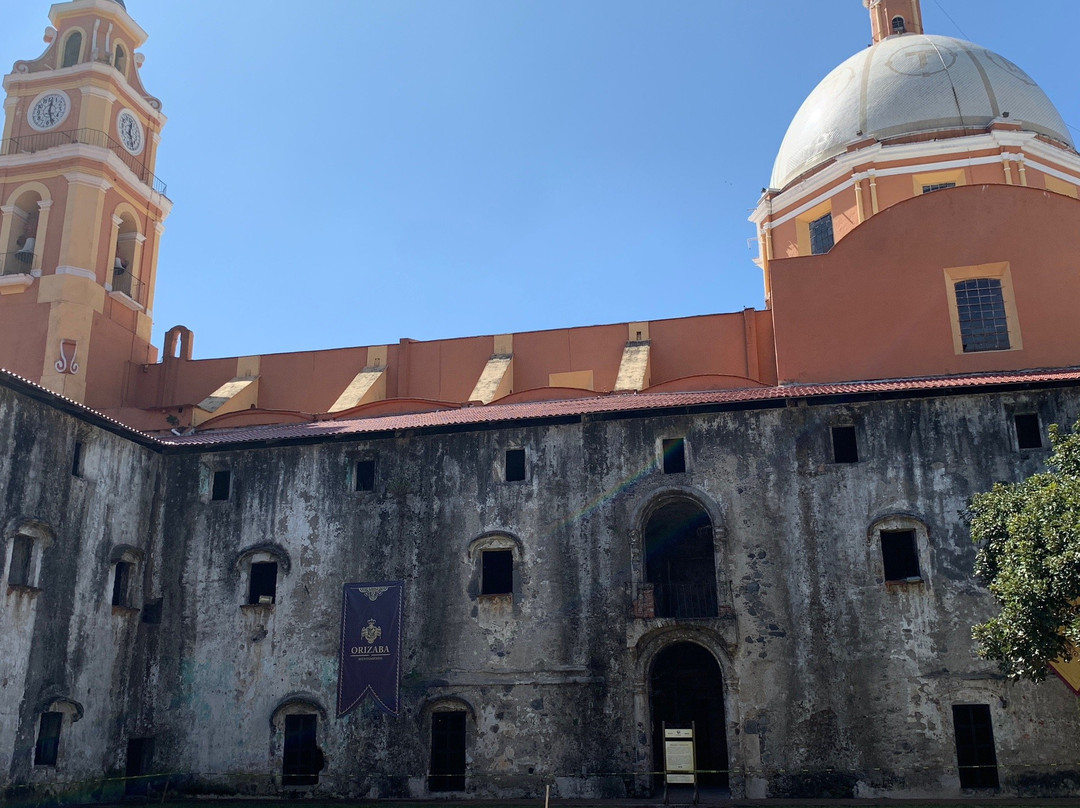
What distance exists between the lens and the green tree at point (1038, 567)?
55.1ft

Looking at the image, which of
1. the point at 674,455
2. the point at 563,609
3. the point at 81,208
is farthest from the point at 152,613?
the point at 81,208

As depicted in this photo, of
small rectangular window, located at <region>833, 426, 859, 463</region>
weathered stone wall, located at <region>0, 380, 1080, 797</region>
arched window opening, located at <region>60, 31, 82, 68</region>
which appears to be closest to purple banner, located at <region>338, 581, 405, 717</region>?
weathered stone wall, located at <region>0, 380, 1080, 797</region>

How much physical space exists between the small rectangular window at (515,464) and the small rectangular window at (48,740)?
398 inches

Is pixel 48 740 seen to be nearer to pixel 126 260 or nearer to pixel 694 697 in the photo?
pixel 694 697

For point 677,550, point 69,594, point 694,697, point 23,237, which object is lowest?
point 694,697

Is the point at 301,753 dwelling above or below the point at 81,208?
below

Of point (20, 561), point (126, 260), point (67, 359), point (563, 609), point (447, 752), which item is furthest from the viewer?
point (126, 260)

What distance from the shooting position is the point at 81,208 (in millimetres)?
31219

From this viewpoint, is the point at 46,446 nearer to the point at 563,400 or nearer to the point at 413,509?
the point at 413,509

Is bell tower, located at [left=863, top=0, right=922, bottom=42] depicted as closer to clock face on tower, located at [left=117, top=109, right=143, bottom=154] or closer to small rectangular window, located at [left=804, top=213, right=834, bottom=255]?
small rectangular window, located at [left=804, top=213, right=834, bottom=255]

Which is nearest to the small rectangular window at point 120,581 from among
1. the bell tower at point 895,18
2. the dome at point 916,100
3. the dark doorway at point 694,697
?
the dark doorway at point 694,697

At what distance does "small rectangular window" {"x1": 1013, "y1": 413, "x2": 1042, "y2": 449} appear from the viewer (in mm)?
21531

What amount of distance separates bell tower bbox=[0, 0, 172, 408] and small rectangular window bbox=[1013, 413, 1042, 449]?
23.8 m

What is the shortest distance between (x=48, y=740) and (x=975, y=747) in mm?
17473
